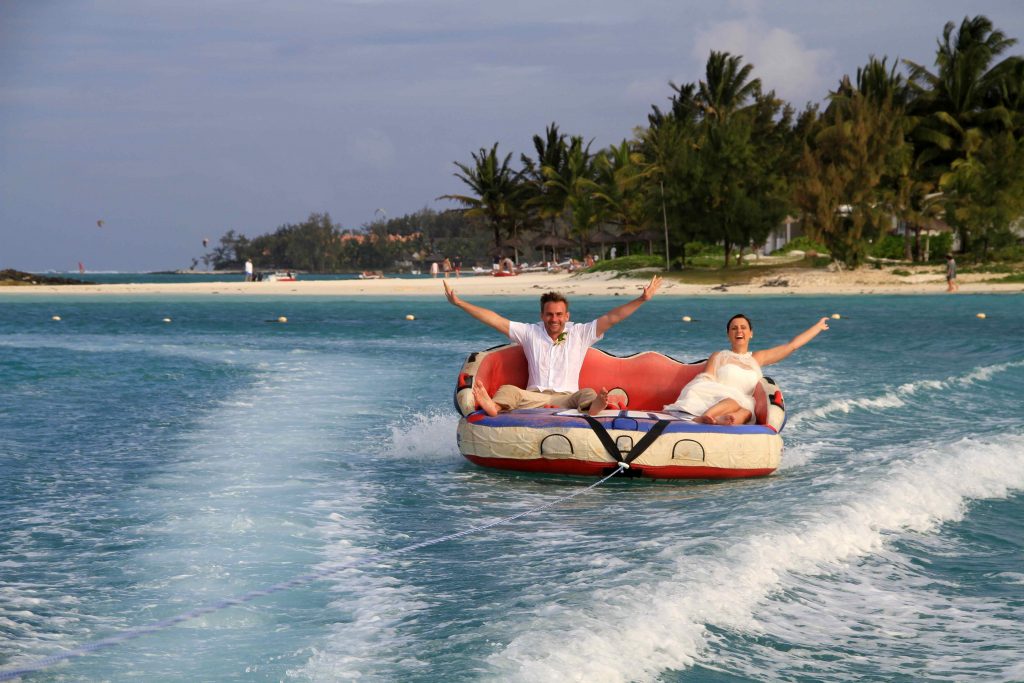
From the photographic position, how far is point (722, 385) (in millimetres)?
8609

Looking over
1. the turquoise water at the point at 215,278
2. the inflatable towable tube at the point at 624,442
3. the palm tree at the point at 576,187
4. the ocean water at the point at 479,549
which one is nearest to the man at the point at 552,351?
the inflatable towable tube at the point at 624,442

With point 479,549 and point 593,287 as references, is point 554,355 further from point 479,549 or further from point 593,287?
point 593,287

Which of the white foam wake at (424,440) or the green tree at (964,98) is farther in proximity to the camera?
the green tree at (964,98)

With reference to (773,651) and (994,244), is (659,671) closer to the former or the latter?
(773,651)

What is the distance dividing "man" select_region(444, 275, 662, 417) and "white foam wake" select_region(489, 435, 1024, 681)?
2.26m

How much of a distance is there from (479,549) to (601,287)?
4091 centimetres

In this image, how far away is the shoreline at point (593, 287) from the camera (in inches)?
1588

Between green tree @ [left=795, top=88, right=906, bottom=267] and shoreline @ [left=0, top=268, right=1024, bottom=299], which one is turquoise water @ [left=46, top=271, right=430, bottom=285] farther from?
green tree @ [left=795, top=88, right=906, bottom=267]

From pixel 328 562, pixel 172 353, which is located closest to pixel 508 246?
pixel 172 353

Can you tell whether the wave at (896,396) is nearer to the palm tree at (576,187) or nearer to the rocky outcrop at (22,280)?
the palm tree at (576,187)

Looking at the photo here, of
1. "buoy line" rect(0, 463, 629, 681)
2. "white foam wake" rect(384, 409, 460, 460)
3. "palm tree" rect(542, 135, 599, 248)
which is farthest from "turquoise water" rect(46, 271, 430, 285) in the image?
"buoy line" rect(0, 463, 629, 681)

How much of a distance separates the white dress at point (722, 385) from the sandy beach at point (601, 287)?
32904mm

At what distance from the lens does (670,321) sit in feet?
97.8

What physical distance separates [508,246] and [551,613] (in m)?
59.1
